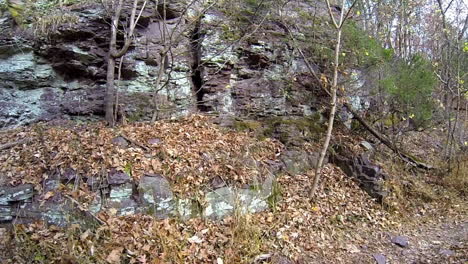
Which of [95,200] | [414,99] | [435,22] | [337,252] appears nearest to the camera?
[95,200]

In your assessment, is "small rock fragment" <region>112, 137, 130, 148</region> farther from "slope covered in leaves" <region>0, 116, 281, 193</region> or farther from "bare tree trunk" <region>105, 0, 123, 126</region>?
"bare tree trunk" <region>105, 0, 123, 126</region>

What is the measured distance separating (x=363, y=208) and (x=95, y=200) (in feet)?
14.8

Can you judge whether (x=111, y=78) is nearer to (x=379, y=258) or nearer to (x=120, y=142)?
(x=120, y=142)

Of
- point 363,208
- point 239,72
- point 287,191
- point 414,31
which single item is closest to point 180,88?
point 239,72

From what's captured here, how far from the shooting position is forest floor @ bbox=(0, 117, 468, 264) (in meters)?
Result: 4.02

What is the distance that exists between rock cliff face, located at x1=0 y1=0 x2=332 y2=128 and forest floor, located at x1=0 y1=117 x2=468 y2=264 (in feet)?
2.42

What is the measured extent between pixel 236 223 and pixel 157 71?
12.8ft

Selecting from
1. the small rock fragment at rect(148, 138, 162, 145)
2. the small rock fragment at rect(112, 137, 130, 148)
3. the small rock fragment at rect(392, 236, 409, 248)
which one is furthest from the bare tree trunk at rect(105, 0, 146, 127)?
the small rock fragment at rect(392, 236, 409, 248)

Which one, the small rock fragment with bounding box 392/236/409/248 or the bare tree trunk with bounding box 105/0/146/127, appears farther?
the bare tree trunk with bounding box 105/0/146/127

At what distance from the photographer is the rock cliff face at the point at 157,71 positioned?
6.47 metres

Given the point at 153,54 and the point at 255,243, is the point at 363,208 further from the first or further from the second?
the point at 153,54

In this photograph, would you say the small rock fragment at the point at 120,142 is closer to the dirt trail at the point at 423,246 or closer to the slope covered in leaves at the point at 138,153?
the slope covered in leaves at the point at 138,153

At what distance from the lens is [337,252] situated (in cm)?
483

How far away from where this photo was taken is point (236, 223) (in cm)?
475
